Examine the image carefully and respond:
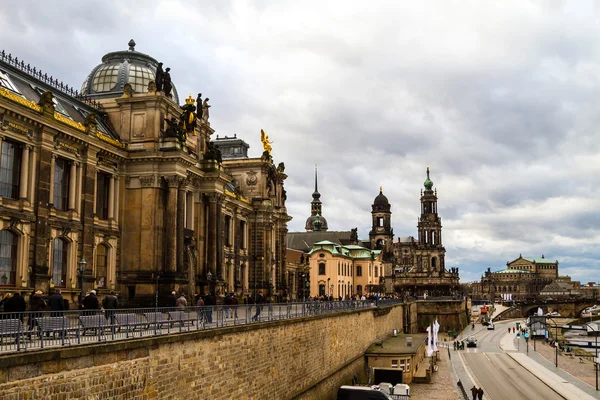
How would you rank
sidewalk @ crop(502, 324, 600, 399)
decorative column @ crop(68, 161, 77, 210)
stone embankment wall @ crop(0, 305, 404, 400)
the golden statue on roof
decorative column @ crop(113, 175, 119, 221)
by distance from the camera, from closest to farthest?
stone embankment wall @ crop(0, 305, 404, 400) < decorative column @ crop(68, 161, 77, 210) < decorative column @ crop(113, 175, 119, 221) < sidewalk @ crop(502, 324, 600, 399) < the golden statue on roof

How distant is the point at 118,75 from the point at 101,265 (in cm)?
1496

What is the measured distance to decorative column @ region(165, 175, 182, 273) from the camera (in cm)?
4073

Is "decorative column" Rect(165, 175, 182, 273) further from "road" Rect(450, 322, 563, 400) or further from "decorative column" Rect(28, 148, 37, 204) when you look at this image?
"road" Rect(450, 322, 563, 400)

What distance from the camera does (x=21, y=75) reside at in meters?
36.7

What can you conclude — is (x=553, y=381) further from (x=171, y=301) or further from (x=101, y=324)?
(x=101, y=324)

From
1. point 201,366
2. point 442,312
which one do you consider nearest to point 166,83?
point 201,366

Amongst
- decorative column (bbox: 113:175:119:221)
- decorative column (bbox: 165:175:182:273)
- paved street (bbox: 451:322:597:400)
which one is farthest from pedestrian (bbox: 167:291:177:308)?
paved street (bbox: 451:322:597:400)

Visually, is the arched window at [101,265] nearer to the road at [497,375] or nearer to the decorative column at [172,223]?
the decorative column at [172,223]

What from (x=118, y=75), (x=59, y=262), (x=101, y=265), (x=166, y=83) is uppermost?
(x=118, y=75)

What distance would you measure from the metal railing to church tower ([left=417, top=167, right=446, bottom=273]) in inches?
5846

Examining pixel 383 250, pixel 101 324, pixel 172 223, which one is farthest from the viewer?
pixel 383 250

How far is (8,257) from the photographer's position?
31.6 m

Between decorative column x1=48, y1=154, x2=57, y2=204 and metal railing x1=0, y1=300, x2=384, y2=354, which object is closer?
metal railing x1=0, y1=300, x2=384, y2=354

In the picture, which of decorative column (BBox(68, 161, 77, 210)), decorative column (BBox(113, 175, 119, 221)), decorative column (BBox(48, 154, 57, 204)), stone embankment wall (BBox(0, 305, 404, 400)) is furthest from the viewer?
decorative column (BBox(113, 175, 119, 221))
